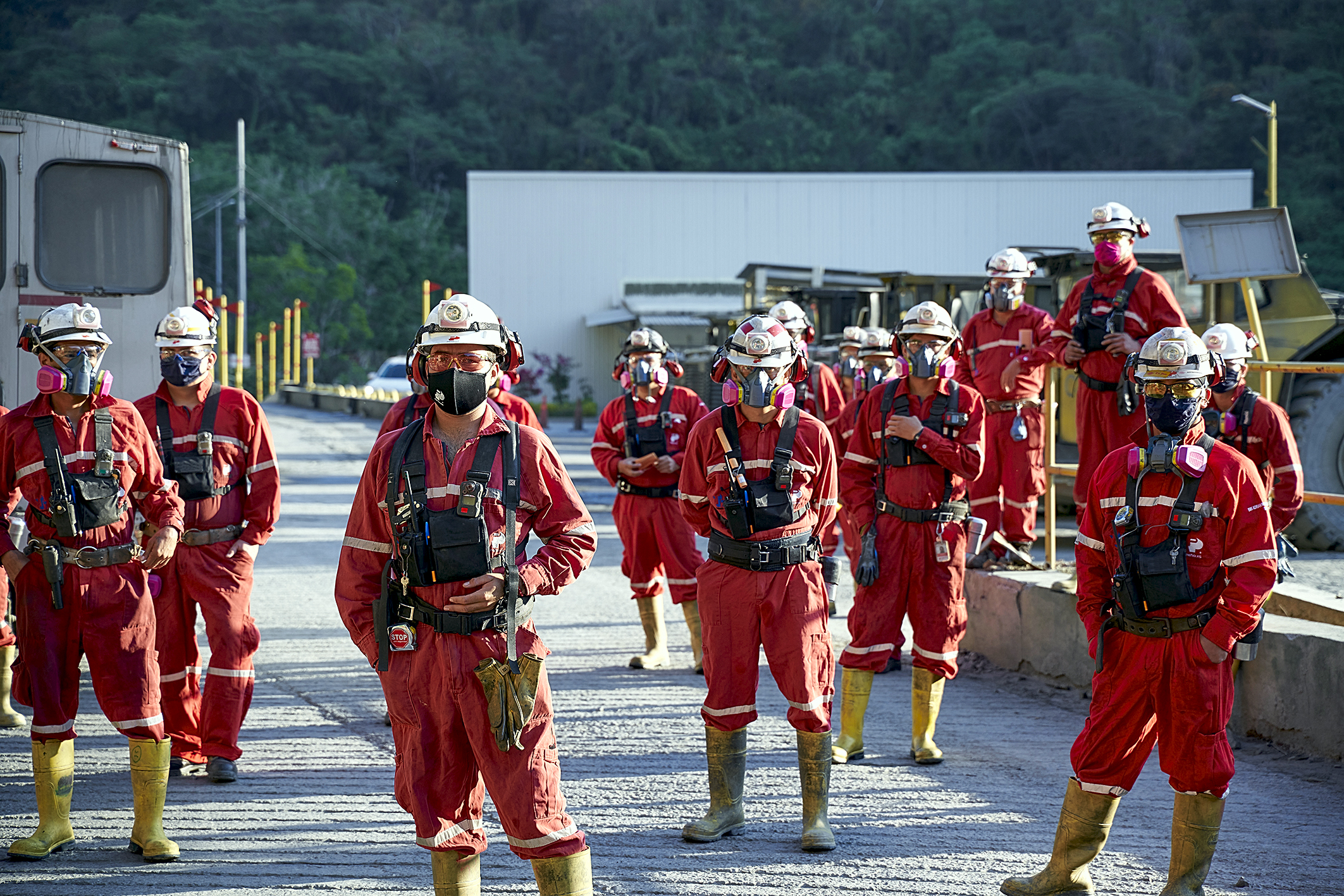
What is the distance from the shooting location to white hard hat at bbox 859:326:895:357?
40.2 ft

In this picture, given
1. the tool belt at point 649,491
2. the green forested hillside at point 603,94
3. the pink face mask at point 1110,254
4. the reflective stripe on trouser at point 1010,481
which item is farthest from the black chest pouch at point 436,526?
the green forested hillside at point 603,94

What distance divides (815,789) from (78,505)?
11.0ft

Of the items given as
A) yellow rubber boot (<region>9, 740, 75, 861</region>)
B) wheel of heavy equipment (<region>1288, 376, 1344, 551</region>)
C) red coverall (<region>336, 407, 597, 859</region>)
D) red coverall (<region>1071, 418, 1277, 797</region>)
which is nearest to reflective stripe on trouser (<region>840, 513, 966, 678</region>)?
red coverall (<region>1071, 418, 1277, 797</region>)

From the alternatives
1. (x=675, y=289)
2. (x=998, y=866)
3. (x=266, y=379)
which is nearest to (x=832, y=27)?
(x=266, y=379)

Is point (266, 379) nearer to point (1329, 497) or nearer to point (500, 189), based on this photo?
point (500, 189)

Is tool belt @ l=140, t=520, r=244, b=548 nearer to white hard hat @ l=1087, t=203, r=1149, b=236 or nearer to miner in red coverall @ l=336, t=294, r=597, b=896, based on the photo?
miner in red coverall @ l=336, t=294, r=597, b=896

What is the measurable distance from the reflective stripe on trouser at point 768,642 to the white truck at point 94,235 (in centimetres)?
548

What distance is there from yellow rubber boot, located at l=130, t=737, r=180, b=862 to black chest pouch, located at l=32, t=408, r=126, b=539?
946 mm

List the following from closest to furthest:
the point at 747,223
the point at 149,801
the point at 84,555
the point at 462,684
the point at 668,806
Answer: the point at 462,684, the point at 149,801, the point at 84,555, the point at 668,806, the point at 747,223

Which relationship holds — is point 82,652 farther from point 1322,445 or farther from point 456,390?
point 1322,445

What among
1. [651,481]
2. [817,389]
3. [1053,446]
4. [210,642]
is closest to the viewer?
[210,642]

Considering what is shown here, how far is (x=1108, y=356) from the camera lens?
8.38 m

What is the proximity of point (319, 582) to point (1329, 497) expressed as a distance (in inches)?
327

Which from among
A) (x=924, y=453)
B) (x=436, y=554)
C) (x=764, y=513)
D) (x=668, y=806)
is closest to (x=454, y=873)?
(x=436, y=554)
